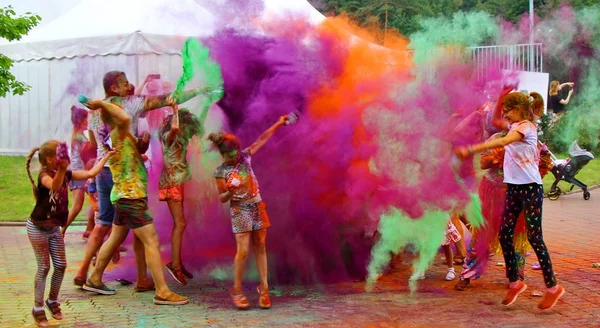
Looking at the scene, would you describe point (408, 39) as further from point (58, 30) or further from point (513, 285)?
point (58, 30)

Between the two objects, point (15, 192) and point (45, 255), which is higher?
point (15, 192)

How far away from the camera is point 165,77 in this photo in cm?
719

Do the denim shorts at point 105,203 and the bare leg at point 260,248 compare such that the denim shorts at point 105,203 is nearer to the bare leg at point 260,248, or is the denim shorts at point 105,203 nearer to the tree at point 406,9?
the bare leg at point 260,248

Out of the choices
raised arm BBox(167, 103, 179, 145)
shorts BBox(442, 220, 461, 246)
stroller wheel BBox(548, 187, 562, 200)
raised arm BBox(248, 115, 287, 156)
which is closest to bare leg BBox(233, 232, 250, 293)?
raised arm BBox(248, 115, 287, 156)

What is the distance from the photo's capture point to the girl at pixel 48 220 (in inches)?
195

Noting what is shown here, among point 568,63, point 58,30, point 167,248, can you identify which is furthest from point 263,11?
point 58,30

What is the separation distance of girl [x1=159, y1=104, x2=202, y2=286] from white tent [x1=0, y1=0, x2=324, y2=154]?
399 cm

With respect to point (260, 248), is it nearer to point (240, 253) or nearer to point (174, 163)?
point (240, 253)

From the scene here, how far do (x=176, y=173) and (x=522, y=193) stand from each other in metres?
2.93

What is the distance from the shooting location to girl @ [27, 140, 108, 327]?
195 inches

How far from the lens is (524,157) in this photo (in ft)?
17.7

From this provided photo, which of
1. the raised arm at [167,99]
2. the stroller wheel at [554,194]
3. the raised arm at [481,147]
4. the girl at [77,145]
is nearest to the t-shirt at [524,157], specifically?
the raised arm at [481,147]

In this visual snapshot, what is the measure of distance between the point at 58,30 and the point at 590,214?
1087 centimetres

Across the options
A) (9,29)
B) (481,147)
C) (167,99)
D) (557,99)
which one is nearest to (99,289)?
(167,99)
